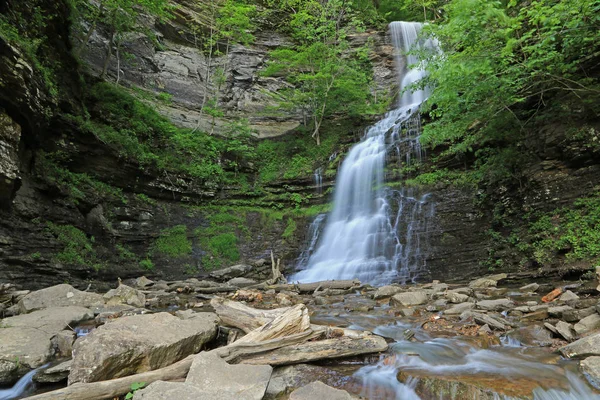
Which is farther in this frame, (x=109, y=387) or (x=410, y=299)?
(x=410, y=299)

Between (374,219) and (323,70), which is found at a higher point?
(323,70)

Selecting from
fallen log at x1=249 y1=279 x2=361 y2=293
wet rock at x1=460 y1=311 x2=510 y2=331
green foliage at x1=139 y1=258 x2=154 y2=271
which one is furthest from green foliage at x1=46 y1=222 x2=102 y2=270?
wet rock at x1=460 y1=311 x2=510 y2=331

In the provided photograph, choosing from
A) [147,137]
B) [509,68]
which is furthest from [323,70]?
[509,68]

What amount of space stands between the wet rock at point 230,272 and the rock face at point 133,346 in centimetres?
850

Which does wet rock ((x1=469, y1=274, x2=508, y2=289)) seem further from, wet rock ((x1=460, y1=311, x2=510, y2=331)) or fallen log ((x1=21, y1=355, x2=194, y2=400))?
fallen log ((x1=21, y1=355, x2=194, y2=400))

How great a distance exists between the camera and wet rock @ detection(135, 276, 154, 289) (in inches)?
411

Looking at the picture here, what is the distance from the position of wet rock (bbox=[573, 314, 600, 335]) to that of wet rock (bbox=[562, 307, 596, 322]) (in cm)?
23

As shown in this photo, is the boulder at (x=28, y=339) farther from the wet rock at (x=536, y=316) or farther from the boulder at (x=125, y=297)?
the wet rock at (x=536, y=316)

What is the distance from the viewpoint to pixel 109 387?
2807mm

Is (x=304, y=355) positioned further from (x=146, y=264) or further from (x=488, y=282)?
(x=146, y=264)

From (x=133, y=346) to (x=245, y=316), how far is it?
1.58 m

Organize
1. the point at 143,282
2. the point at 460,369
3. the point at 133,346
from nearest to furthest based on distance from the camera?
the point at 133,346
the point at 460,369
the point at 143,282

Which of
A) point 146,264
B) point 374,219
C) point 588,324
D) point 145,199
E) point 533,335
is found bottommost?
point 146,264

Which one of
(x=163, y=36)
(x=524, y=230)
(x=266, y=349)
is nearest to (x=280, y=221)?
(x=524, y=230)
